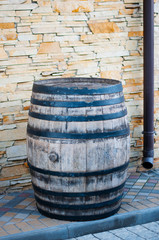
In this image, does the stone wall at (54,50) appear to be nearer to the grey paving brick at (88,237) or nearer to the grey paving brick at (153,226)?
the grey paving brick at (88,237)

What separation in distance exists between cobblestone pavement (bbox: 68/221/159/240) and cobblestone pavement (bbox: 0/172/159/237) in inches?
2.7

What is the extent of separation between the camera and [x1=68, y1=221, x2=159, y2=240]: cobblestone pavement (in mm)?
3410

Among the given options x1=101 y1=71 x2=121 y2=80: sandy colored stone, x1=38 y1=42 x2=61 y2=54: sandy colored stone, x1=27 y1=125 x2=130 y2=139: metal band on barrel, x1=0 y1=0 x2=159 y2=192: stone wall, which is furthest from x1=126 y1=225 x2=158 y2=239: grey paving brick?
x1=38 y1=42 x2=61 y2=54: sandy colored stone

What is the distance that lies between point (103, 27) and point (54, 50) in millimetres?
631

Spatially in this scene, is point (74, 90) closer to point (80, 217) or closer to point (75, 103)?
point (75, 103)

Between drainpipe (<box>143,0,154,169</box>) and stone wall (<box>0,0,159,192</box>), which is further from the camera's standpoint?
drainpipe (<box>143,0,154,169</box>)

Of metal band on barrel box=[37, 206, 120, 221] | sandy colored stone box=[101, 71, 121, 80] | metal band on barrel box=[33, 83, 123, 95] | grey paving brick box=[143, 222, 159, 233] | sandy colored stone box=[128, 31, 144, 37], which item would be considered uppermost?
sandy colored stone box=[128, 31, 144, 37]

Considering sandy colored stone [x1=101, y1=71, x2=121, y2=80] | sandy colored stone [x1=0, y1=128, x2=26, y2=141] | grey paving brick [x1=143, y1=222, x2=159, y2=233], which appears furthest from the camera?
sandy colored stone [x1=101, y1=71, x2=121, y2=80]

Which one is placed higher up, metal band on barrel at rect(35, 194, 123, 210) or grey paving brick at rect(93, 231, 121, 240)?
metal band on barrel at rect(35, 194, 123, 210)

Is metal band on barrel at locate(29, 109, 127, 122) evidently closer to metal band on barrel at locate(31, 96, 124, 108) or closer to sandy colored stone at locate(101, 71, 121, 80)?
metal band on barrel at locate(31, 96, 124, 108)

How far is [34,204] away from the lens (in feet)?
12.9

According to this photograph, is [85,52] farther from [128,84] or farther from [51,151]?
[51,151]

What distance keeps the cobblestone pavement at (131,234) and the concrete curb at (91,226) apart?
5cm

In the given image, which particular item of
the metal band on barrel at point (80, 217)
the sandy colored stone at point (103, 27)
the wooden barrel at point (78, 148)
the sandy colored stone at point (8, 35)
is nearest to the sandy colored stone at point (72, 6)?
the sandy colored stone at point (103, 27)
